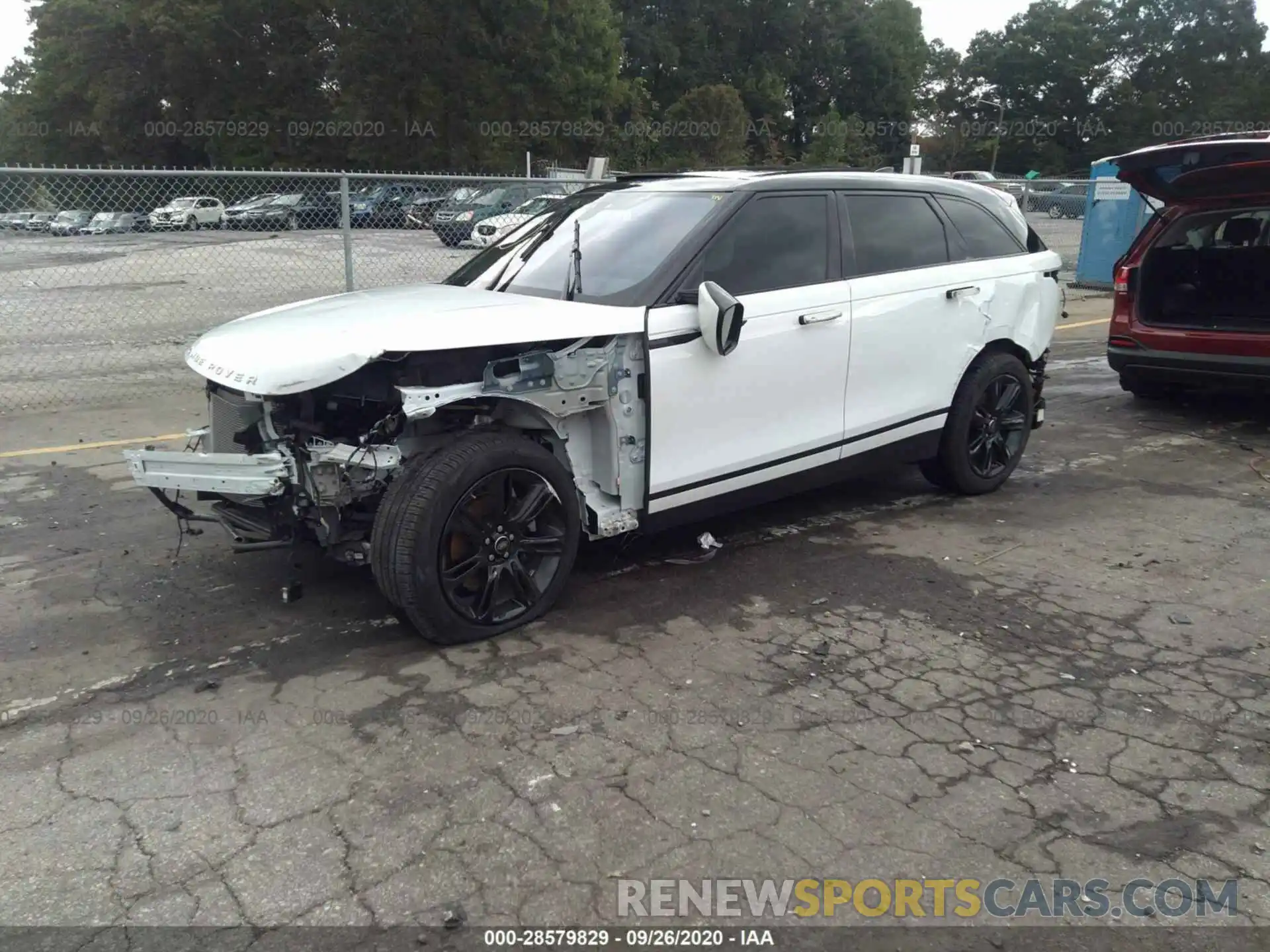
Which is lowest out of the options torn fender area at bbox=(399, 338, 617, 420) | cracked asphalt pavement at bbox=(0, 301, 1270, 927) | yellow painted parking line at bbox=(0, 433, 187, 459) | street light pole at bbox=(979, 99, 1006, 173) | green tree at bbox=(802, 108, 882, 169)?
cracked asphalt pavement at bbox=(0, 301, 1270, 927)

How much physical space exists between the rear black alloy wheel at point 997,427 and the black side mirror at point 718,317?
7.10 ft

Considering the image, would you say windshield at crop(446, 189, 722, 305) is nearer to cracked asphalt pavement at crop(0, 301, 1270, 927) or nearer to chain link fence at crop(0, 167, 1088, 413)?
cracked asphalt pavement at crop(0, 301, 1270, 927)

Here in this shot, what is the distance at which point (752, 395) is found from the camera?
4492mm

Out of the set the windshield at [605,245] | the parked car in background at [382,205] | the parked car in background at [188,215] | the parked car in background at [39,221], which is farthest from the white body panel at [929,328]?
the parked car in background at [188,215]

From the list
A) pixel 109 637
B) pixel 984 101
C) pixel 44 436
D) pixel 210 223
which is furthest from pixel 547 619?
pixel 984 101

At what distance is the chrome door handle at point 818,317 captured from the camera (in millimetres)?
4621

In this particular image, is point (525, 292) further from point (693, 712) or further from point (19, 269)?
point (19, 269)

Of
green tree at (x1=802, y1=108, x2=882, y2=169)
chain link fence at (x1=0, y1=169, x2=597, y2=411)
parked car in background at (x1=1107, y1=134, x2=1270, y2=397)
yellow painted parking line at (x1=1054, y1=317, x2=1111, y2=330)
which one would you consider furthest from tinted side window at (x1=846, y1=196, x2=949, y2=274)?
green tree at (x1=802, y1=108, x2=882, y2=169)

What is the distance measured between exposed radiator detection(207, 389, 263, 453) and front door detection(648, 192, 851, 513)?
5.28 ft

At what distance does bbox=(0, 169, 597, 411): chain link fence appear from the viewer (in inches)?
349

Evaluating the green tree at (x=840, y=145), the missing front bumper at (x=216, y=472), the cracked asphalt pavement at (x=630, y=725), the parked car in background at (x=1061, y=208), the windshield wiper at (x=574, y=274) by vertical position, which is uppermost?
the green tree at (x=840, y=145)

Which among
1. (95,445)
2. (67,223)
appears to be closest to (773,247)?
(95,445)

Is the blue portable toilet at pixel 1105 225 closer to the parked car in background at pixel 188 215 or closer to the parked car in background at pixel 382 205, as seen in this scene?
the parked car in background at pixel 382 205

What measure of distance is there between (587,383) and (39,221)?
10.3 metres
